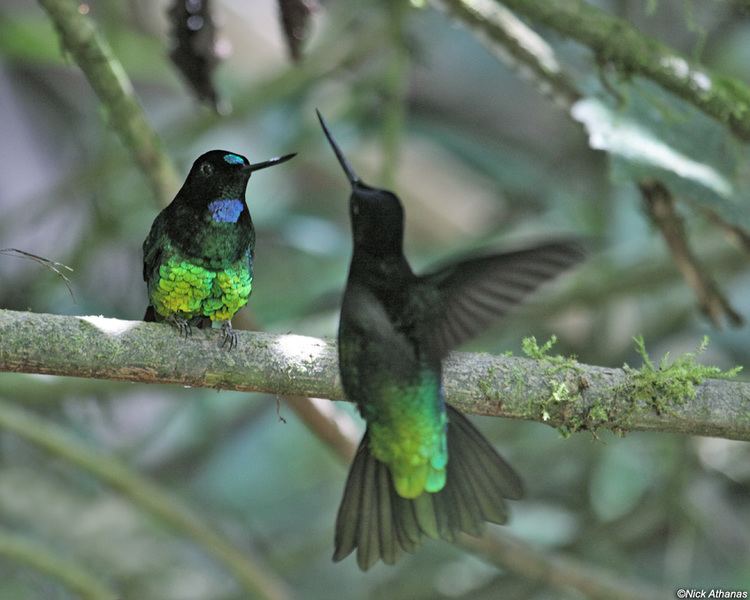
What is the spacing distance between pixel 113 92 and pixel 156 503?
1.05 metres

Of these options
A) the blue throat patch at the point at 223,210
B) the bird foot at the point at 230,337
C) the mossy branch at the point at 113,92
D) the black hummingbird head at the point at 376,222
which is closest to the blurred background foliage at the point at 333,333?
the mossy branch at the point at 113,92

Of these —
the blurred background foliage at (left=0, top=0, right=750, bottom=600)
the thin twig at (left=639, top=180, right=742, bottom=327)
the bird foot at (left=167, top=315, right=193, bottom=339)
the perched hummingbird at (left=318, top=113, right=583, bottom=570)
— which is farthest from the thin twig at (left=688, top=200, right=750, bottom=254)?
the bird foot at (left=167, top=315, right=193, bottom=339)

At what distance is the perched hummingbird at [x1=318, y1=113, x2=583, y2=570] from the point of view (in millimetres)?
1771

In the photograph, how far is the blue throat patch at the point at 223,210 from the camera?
1.70 metres

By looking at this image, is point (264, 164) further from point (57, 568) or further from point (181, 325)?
point (57, 568)

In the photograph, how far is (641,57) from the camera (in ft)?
6.43

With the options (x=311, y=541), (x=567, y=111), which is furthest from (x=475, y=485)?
(x=311, y=541)

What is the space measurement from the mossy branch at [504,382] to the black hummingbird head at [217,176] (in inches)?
10.4

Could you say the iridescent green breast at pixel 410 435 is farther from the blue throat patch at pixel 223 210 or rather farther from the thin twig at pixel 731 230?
the thin twig at pixel 731 230

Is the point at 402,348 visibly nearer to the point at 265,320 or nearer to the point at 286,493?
the point at 265,320

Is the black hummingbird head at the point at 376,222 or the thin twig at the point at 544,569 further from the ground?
the black hummingbird head at the point at 376,222

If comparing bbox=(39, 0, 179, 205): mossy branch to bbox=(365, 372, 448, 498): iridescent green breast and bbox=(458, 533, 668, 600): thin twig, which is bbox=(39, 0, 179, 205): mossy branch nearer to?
bbox=(365, 372, 448, 498): iridescent green breast

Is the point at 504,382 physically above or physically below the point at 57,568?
above

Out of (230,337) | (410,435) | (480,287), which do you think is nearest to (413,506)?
(410,435)
